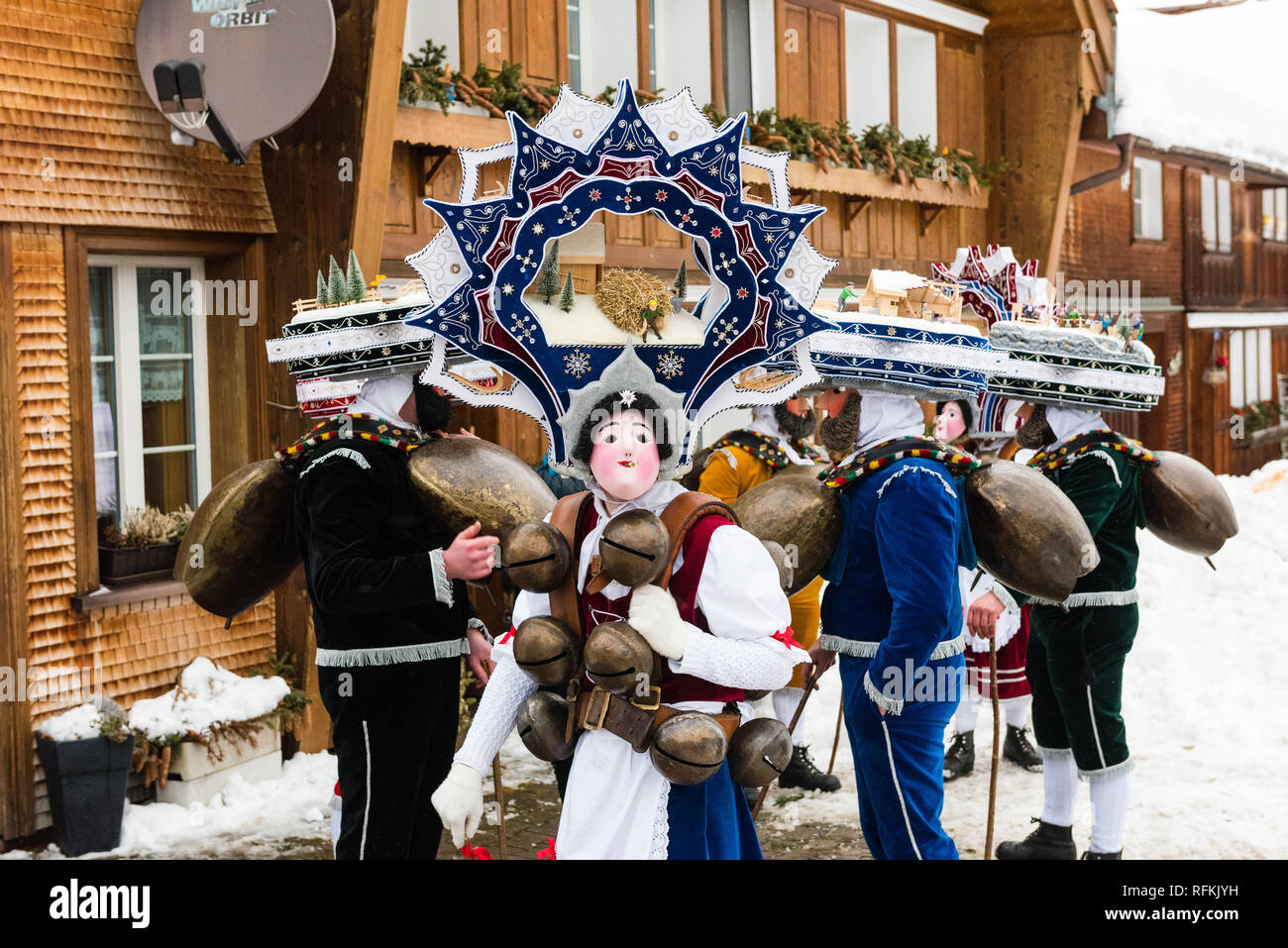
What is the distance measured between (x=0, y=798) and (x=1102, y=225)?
12.9 metres

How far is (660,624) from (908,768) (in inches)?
56.4

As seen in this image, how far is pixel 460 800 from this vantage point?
131 inches

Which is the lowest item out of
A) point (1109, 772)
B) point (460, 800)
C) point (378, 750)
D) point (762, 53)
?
point (1109, 772)

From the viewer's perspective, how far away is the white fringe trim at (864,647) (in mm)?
4410

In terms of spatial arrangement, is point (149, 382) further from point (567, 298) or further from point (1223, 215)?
point (1223, 215)

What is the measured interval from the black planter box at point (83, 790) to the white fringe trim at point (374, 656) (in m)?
2.32

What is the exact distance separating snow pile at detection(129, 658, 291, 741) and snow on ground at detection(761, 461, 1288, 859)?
8.45ft

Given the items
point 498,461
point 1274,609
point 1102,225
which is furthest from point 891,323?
point 1102,225

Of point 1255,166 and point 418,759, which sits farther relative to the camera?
point 1255,166

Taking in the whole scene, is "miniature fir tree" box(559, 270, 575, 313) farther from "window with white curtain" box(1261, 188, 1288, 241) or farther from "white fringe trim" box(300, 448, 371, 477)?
"window with white curtain" box(1261, 188, 1288, 241)

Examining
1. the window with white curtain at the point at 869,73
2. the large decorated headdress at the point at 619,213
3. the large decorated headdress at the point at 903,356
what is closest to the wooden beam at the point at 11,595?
the large decorated headdress at the point at 619,213

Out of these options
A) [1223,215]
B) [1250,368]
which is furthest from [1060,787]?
[1250,368]
